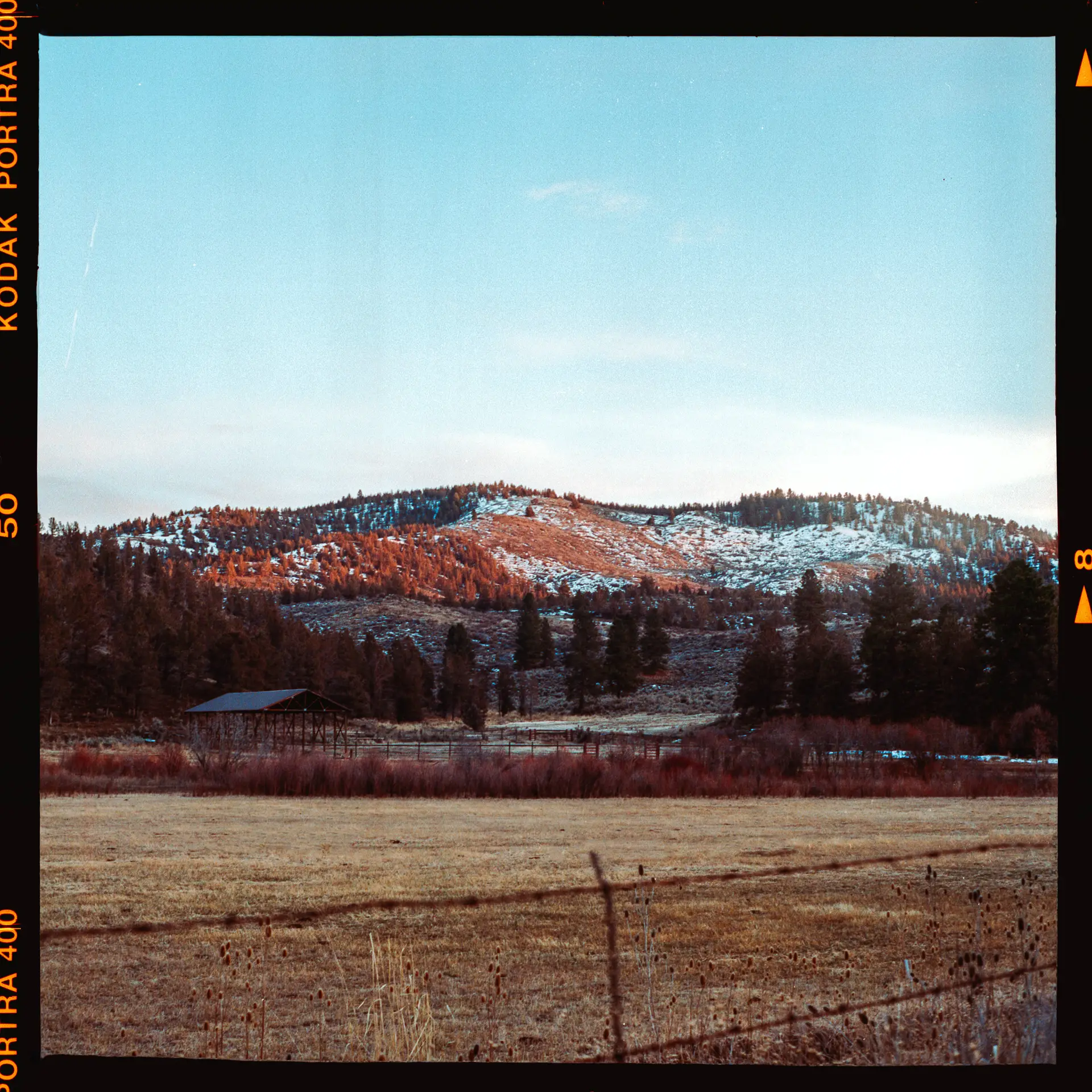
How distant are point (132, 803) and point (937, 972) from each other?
20.2 meters

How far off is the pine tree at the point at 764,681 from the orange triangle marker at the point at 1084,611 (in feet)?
141

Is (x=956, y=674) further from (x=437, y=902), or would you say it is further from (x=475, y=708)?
(x=437, y=902)

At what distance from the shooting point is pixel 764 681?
146 feet

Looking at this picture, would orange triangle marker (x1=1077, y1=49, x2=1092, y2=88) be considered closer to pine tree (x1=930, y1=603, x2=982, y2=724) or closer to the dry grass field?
the dry grass field

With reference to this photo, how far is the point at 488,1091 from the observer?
2139 millimetres

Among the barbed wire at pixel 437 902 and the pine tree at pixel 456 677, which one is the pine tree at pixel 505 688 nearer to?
the pine tree at pixel 456 677

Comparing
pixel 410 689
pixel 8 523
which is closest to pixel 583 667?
pixel 410 689

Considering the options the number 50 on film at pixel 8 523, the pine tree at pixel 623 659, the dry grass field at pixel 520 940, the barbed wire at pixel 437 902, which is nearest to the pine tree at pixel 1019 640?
the pine tree at pixel 623 659

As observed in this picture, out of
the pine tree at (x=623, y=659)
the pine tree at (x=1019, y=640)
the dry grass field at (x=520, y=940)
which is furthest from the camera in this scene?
the pine tree at (x=623, y=659)

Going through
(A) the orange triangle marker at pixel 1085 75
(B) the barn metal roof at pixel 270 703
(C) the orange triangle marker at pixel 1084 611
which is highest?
(A) the orange triangle marker at pixel 1085 75

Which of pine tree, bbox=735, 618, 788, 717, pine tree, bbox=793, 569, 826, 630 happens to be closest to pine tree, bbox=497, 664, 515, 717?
pine tree, bbox=735, 618, 788, 717

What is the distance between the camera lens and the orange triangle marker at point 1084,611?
6.83 ft

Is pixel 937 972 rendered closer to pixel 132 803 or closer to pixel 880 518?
pixel 132 803

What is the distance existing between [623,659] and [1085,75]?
42465 millimetres
